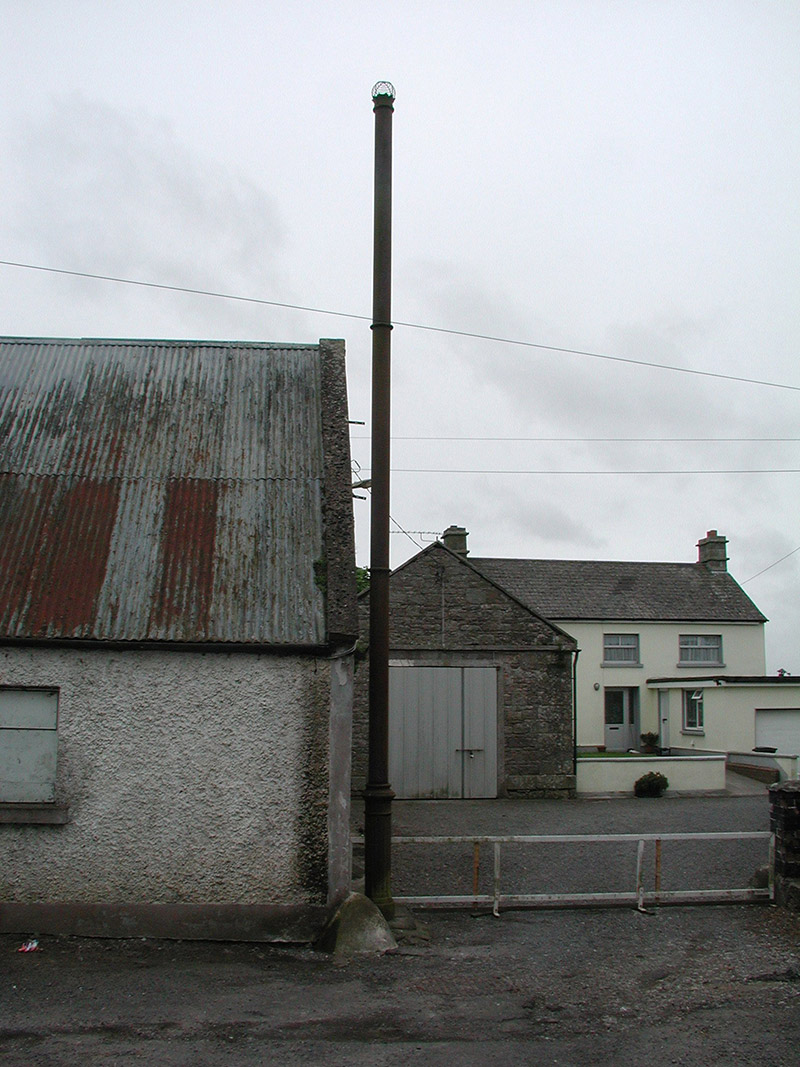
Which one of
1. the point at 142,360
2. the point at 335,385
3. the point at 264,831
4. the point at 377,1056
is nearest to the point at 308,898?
the point at 264,831

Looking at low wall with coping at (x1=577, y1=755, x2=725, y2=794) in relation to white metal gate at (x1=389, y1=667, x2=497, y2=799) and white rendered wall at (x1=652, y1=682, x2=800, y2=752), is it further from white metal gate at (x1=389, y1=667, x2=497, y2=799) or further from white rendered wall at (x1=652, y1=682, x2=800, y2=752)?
white rendered wall at (x1=652, y1=682, x2=800, y2=752)

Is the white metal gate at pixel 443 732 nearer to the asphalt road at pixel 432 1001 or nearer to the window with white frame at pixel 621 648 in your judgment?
the asphalt road at pixel 432 1001

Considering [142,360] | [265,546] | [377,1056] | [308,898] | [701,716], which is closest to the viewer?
[377,1056]

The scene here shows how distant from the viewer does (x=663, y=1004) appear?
21.9ft

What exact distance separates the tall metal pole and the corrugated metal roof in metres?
0.64

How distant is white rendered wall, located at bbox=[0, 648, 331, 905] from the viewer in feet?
26.9

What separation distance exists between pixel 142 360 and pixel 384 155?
426cm

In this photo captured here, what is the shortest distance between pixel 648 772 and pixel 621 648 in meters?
Result: 11.9

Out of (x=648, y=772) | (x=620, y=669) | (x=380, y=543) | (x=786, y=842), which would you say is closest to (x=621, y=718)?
(x=620, y=669)

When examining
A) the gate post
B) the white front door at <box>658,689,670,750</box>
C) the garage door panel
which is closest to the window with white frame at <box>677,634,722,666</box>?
the white front door at <box>658,689,670,750</box>

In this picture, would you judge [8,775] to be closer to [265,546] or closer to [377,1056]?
[265,546]

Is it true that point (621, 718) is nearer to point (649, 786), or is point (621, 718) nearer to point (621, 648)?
point (621, 648)

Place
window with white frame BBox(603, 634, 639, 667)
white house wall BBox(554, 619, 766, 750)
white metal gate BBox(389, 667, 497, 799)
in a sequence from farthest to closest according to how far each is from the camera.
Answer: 1. window with white frame BBox(603, 634, 639, 667)
2. white house wall BBox(554, 619, 766, 750)
3. white metal gate BBox(389, 667, 497, 799)

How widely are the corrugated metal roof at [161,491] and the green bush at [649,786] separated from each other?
12792 mm
